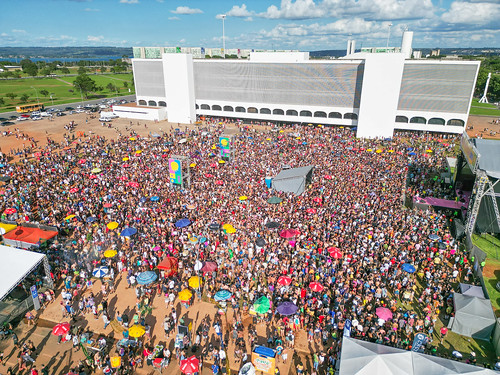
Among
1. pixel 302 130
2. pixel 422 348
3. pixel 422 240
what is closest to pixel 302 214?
pixel 422 240

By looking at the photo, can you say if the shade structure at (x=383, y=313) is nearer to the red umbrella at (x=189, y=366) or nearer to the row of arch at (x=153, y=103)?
the red umbrella at (x=189, y=366)

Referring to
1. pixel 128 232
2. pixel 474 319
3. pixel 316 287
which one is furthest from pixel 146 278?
pixel 474 319

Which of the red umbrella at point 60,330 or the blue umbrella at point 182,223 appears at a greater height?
the blue umbrella at point 182,223

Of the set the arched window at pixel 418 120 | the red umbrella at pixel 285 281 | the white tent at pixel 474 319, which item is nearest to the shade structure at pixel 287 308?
the red umbrella at pixel 285 281

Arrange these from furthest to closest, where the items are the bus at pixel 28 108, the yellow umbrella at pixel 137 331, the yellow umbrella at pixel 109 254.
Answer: the bus at pixel 28 108 < the yellow umbrella at pixel 109 254 < the yellow umbrella at pixel 137 331

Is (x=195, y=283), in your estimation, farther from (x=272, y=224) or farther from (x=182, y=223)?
(x=272, y=224)

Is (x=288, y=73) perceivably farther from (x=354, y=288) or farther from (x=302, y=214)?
(x=354, y=288)
